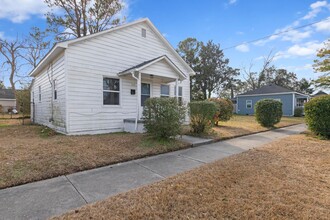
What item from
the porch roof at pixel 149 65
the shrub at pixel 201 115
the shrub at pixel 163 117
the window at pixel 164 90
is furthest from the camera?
the window at pixel 164 90

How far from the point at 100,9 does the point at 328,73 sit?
28.2 meters

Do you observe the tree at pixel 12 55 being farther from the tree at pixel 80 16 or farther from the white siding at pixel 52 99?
the white siding at pixel 52 99

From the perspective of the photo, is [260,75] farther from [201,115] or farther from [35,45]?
[35,45]

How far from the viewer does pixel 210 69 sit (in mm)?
36438

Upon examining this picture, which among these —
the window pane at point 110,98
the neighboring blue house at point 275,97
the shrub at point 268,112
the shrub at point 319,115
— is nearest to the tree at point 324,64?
the neighboring blue house at point 275,97

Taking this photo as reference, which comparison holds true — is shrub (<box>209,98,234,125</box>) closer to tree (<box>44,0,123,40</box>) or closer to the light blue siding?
tree (<box>44,0,123,40</box>)

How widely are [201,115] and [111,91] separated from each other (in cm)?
444

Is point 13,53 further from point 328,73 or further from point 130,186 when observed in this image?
point 328,73

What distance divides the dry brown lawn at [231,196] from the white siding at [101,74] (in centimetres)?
575

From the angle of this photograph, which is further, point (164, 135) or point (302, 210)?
point (164, 135)

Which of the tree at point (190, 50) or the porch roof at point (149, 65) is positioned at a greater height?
the tree at point (190, 50)

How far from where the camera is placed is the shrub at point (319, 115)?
7.79 m

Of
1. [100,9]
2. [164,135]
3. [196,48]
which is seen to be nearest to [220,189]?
[164,135]

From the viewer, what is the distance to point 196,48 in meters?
36.5
